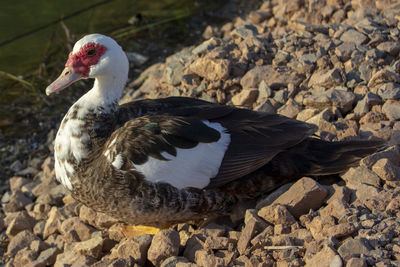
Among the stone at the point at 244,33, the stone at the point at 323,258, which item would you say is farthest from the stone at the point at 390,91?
the stone at the point at 323,258

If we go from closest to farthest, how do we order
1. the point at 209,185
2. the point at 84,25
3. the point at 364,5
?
the point at 209,185 < the point at 364,5 < the point at 84,25

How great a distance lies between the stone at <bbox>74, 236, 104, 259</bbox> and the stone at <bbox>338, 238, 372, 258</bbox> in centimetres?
166

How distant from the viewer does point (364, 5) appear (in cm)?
570

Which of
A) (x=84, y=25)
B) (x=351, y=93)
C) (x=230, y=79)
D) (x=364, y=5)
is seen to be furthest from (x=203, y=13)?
(x=351, y=93)

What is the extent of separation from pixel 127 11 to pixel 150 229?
4.76 metres

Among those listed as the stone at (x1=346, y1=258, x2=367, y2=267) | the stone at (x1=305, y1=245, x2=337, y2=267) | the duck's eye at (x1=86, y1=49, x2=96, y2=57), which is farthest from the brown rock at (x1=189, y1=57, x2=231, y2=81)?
the stone at (x1=346, y1=258, x2=367, y2=267)

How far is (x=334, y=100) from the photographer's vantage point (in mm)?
4250

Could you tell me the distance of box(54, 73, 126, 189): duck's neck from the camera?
12.6 ft

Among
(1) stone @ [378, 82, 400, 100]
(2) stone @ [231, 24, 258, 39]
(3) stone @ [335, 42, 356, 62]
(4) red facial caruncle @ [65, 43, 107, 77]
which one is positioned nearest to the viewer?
(4) red facial caruncle @ [65, 43, 107, 77]

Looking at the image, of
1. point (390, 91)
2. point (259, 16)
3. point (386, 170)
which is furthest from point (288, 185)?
point (259, 16)

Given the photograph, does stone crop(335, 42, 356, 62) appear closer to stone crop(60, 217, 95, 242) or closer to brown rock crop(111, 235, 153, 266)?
brown rock crop(111, 235, 153, 266)

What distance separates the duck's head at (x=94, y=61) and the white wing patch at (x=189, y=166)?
0.78 meters

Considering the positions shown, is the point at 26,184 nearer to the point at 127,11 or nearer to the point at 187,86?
the point at 187,86

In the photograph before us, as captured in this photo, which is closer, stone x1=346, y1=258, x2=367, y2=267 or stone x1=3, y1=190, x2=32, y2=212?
stone x1=346, y1=258, x2=367, y2=267
